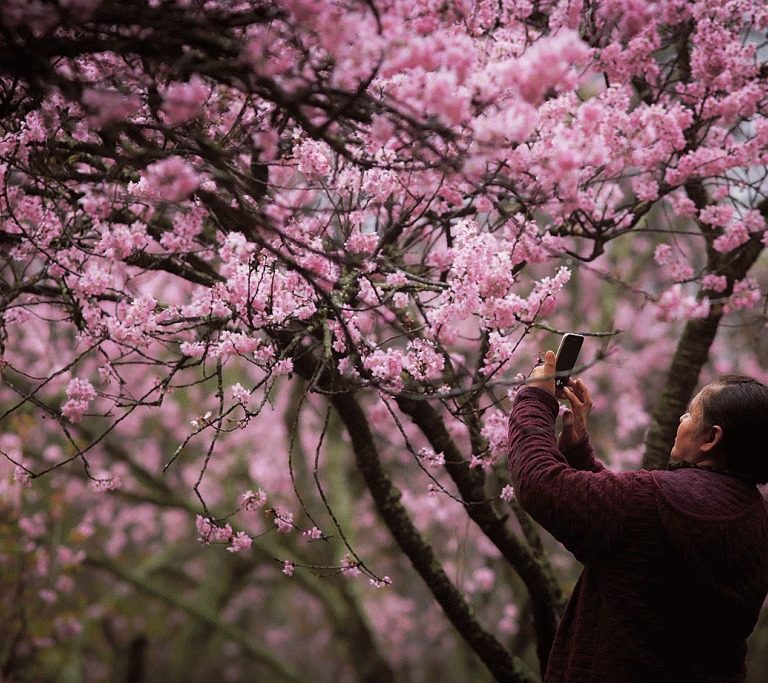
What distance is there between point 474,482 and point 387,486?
374 millimetres

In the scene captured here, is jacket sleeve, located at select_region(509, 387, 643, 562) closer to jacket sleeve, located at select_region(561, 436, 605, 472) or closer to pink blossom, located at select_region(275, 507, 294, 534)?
jacket sleeve, located at select_region(561, 436, 605, 472)

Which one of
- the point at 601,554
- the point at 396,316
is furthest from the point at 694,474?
the point at 396,316

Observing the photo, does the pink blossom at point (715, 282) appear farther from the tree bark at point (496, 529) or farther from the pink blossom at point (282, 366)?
the pink blossom at point (282, 366)

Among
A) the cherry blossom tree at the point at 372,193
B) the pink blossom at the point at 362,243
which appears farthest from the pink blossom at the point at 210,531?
the pink blossom at the point at 362,243

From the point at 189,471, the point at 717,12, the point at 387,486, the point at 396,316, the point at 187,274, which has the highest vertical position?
the point at 189,471

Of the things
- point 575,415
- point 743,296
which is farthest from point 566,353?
point 743,296

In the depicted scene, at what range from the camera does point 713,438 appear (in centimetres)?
209

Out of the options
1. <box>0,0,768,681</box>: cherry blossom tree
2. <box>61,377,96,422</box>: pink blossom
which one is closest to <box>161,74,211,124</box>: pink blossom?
<box>0,0,768,681</box>: cherry blossom tree

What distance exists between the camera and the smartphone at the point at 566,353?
7.49 ft

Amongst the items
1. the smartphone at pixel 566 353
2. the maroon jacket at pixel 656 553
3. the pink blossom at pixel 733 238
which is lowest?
the maroon jacket at pixel 656 553

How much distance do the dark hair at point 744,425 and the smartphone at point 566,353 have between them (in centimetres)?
40

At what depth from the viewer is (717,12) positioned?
3.19 metres

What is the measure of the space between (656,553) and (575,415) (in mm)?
521

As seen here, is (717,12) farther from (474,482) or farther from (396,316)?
(474,482)
